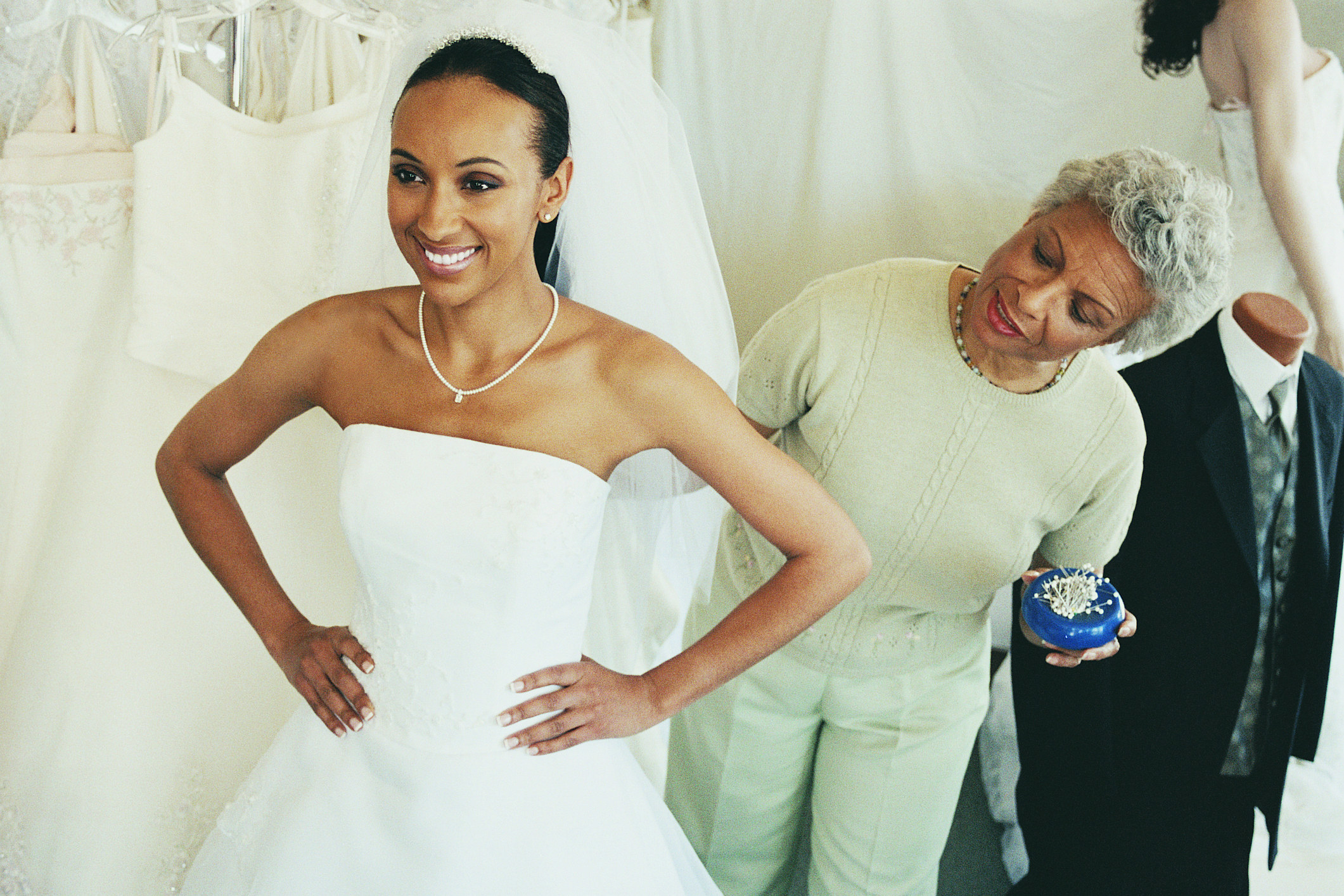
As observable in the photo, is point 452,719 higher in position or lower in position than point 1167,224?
lower

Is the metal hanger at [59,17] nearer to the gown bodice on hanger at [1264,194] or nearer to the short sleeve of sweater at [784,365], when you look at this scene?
the short sleeve of sweater at [784,365]

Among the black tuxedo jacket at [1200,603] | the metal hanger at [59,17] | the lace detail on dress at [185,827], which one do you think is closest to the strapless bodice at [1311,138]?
the black tuxedo jacket at [1200,603]

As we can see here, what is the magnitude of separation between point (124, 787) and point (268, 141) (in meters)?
1.06

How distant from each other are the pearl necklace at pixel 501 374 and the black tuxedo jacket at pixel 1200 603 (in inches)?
34.3

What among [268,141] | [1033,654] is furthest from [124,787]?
[1033,654]

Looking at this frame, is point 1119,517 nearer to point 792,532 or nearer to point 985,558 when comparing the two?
point 985,558

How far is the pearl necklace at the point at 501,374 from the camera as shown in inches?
44.0

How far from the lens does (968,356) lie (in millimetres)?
1378

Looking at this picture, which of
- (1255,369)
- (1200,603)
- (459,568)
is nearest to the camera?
(459,568)

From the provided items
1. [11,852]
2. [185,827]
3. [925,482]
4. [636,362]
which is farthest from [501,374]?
[11,852]

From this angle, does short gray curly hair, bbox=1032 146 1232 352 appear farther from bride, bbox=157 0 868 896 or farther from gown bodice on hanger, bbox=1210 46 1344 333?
gown bodice on hanger, bbox=1210 46 1344 333

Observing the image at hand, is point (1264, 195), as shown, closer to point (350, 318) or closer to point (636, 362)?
point (636, 362)

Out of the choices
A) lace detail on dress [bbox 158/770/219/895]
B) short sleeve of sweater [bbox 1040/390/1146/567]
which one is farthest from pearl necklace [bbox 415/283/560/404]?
lace detail on dress [bbox 158/770/219/895]

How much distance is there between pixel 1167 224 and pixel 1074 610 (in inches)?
19.7
